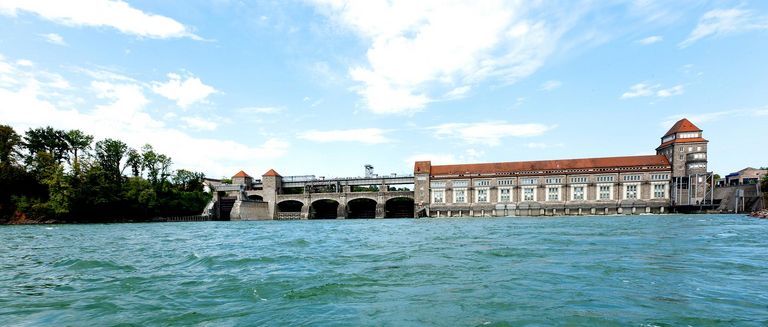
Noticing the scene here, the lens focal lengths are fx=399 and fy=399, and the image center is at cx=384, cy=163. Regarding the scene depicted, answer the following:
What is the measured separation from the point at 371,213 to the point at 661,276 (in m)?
75.6

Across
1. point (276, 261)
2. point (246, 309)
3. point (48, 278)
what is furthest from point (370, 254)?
point (48, 278)

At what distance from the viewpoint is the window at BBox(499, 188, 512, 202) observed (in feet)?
230

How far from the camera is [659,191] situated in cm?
6341

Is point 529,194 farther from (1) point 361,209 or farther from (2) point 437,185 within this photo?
(1) point 361,209

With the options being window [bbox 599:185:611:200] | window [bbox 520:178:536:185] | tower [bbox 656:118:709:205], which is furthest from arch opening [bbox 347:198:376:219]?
tower [bbox 656:118:709:205]

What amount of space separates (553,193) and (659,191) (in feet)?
51.1

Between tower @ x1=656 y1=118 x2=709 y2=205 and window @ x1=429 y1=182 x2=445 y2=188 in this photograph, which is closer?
tower @ x1=656 y1=118 x2=709 y2=205

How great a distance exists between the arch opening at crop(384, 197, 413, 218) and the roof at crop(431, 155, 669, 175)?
10201mm

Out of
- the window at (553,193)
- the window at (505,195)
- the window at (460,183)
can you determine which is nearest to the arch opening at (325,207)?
the window at (460,183)

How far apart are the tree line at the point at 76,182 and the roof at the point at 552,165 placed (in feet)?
158

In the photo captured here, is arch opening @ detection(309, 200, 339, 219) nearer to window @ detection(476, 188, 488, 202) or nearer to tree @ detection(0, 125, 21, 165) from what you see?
window @ detection(476, 188, 488, 202)

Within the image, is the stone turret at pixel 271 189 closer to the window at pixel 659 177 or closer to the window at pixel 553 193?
the window at pixel 553 193

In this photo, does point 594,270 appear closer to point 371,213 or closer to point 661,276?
point 661,276

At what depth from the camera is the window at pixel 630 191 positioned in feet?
211
